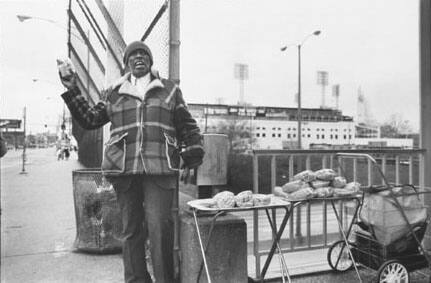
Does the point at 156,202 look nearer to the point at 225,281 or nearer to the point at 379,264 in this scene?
the point at 225,281

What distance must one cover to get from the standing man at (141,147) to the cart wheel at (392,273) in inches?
64.3

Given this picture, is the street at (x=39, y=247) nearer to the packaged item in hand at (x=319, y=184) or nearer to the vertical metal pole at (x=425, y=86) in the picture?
the packaged item in hand at (x=319, y=184)

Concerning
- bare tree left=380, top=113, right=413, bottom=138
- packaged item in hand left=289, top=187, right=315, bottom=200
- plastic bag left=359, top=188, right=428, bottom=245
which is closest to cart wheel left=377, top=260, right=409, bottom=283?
plastic bag left=359, top=188, right=428, bottom=245

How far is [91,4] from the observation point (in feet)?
12.7

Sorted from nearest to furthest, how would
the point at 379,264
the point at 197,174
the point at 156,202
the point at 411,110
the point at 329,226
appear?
the point at 156,202
the point at 379,264
the point at 197,174
the point at 411,110
the point at 329,226

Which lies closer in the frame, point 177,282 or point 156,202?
point 156,202

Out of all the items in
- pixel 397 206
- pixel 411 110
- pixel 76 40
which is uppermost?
pixel 76 40

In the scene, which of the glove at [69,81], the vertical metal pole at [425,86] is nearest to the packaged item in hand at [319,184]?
the vertical metal pole at [425,86]

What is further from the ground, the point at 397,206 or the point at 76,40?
the point at 76,40

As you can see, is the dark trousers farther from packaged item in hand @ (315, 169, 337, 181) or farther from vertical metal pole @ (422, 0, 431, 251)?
vertical metal pole @ (422, 0, 431, 251)

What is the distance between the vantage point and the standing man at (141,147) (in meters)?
2.51

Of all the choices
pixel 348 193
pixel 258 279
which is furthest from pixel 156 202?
pixel 348 193

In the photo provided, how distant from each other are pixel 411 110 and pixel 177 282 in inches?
130

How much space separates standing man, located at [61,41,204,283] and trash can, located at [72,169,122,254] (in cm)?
125
